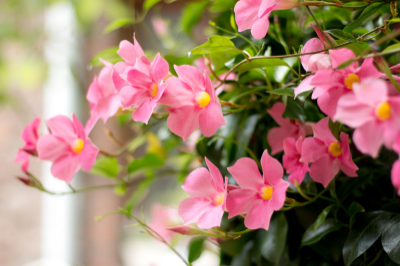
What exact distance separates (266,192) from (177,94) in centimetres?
11

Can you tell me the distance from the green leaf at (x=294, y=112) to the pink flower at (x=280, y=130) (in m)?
0.02

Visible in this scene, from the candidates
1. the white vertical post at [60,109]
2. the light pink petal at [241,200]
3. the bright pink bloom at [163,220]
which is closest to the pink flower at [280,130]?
the light pink petal at [241,200]

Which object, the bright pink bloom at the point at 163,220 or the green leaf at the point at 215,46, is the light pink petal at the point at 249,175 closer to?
the green leaf at the point at 215,46

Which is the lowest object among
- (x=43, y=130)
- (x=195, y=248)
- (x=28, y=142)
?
(x=43, y=130)

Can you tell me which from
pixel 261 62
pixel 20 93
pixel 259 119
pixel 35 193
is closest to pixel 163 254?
pixel 35 193

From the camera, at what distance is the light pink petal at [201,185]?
31cm

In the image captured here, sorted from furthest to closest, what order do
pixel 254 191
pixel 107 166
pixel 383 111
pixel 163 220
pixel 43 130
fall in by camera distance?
pixel 43 130, pixel 163 220, pixel 107 166, pixel 254 191, pixel 383 111

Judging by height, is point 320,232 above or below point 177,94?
below

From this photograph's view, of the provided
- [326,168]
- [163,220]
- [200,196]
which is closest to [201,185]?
[200,196]

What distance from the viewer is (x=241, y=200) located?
0.30m

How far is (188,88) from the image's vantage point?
11.6 inches

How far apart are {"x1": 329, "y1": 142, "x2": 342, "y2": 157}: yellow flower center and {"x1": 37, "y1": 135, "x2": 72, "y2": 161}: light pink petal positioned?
0.85 ft

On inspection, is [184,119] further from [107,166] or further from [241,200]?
[107,166]

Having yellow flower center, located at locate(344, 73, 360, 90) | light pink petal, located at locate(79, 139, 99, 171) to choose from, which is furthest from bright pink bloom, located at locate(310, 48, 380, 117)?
light pink petal, located at locate(79, 139, 99, 171)
